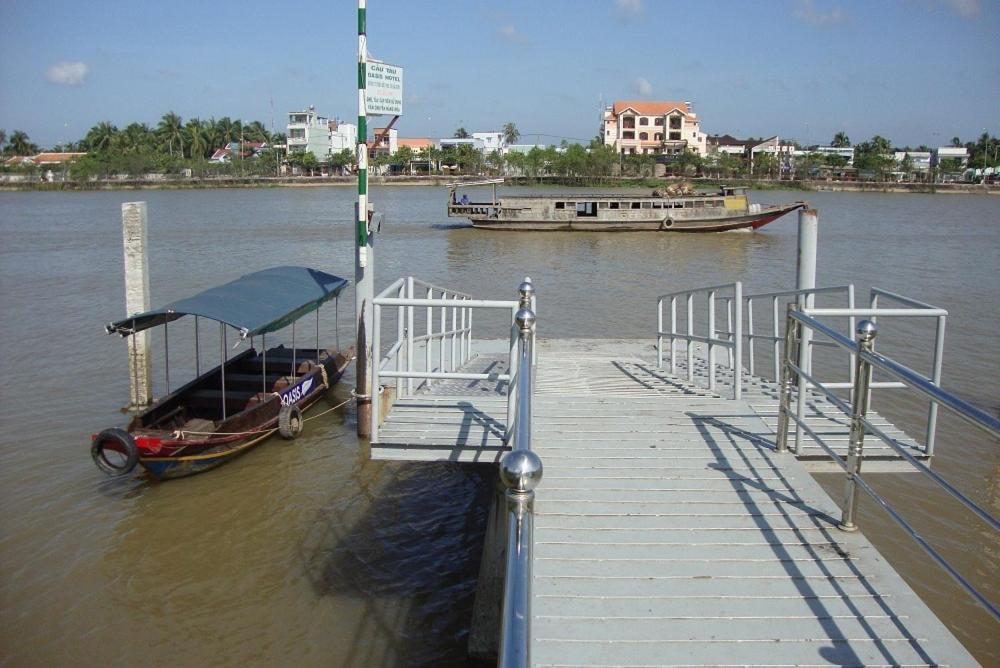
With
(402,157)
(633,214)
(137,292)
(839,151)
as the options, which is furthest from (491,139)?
(137,292)

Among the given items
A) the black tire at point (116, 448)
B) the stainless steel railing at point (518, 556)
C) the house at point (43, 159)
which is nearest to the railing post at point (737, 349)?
the stainless steel railing at point (518, 556)

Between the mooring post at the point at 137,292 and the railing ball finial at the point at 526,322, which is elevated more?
the railing ball finial at the point at 526,322

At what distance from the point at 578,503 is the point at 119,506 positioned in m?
6.48

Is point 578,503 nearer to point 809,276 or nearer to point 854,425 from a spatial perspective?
point 854,425

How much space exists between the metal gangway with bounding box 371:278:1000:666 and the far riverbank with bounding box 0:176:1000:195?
93.9 m

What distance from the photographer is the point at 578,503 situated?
4805 mm

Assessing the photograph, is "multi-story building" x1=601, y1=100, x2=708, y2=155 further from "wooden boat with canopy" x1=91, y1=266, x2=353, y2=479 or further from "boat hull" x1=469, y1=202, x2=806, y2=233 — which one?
"wooden boat with canopy" x1=91, y1=266, x2=353, y2=479

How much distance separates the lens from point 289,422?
10977 millimetres

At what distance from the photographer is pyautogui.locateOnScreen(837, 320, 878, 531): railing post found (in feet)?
13.9

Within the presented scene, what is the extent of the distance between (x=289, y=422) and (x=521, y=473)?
9585mm

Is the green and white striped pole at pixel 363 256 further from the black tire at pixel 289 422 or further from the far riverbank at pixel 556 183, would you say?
the far riverbank at pixel 556 183

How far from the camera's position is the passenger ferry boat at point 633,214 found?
43000 millimetres

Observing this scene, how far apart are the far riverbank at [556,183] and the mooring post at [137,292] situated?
292ft

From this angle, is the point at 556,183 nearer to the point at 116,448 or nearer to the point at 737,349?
the point at 116,448
